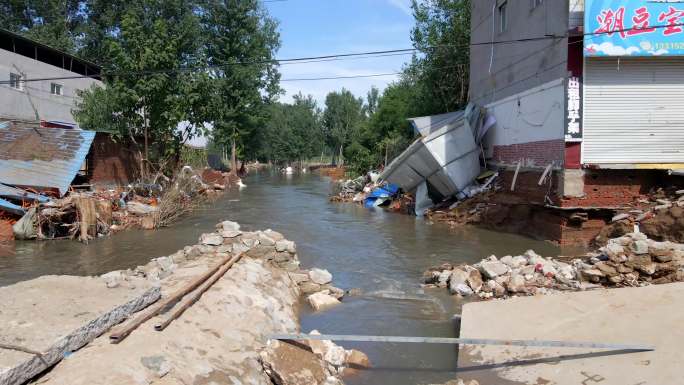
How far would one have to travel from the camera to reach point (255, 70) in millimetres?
37438

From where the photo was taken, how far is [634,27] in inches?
430

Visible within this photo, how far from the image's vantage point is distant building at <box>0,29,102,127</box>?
2112 cm

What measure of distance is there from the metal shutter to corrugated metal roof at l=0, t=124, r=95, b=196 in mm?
12965

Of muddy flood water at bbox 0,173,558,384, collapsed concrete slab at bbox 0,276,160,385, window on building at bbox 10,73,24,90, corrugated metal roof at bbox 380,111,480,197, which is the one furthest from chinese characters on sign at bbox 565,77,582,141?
window on building at bbox 10,73,24,90

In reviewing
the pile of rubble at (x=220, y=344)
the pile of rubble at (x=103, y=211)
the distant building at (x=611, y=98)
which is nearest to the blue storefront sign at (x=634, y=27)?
the distant building at (x=611, y=98)

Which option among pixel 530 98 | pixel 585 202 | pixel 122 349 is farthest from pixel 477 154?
pixel 122 349

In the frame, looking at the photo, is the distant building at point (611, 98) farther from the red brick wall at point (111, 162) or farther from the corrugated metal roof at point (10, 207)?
the red brick wall at point (111, 162)

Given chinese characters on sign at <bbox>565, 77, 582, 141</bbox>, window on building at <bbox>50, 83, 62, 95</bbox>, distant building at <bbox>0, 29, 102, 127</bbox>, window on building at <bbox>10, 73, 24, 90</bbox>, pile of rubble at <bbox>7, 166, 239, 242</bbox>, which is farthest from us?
window on building at <bbox>50, 83, 62, 95</bbox>

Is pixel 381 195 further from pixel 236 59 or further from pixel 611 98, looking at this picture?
pixel 236 59

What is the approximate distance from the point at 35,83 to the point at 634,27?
2362 cm

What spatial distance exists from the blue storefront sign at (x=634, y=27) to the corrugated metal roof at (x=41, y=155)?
43.0 feet

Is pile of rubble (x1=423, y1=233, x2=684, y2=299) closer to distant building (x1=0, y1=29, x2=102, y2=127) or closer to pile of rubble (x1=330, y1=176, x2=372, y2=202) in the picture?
pile of rubble (x1=330, y1=176, x2=372, y2=202)

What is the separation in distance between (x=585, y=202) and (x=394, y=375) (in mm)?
8108

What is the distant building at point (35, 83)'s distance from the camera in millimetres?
21125
